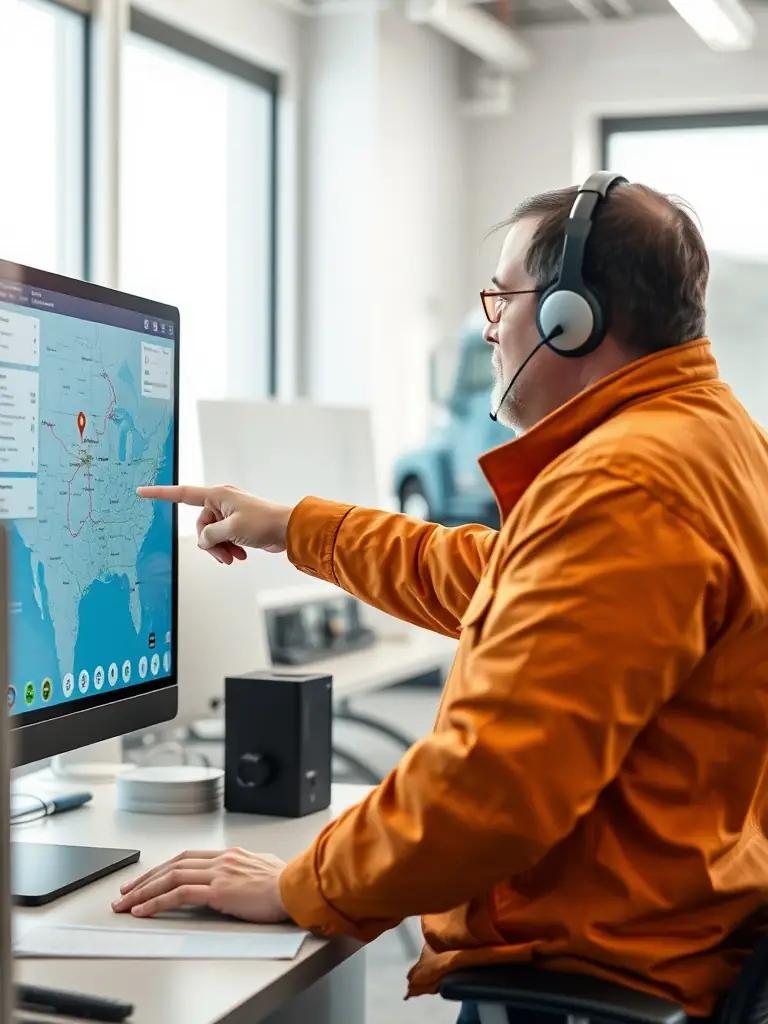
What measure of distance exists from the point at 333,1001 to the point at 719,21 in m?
3.89

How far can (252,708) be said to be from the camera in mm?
1521

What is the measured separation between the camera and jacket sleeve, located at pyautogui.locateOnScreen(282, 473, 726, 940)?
3.29ft

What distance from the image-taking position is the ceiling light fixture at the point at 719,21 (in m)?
4.34

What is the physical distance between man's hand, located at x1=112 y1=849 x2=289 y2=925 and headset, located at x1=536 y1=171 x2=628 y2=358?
1.75ft

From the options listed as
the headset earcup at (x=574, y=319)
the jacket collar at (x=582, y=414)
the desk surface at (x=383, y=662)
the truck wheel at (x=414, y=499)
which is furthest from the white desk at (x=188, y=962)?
the truck wheel at (x=414, y=499)

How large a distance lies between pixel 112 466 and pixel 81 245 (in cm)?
255

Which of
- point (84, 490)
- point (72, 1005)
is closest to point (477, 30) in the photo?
point (84, 490)

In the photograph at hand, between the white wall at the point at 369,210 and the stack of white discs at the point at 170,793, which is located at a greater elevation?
the white wall at the point at 369,210

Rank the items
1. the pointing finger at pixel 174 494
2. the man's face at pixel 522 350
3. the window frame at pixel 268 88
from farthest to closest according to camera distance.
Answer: the window frame at pixel 268 88
the pointing finger at pixel 174 494
the man's face at pixel 522 350

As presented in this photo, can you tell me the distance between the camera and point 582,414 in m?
1.18

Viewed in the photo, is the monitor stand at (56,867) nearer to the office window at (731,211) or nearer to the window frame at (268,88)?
the window frame at (268,88)

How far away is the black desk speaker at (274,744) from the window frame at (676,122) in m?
4.48

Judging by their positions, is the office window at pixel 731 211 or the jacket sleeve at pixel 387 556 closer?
the jacket sleeve at pixel 387 556

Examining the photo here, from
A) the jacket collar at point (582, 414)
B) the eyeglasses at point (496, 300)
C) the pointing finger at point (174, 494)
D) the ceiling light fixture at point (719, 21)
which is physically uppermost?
the ceiling light fixture at point (719, 21)
